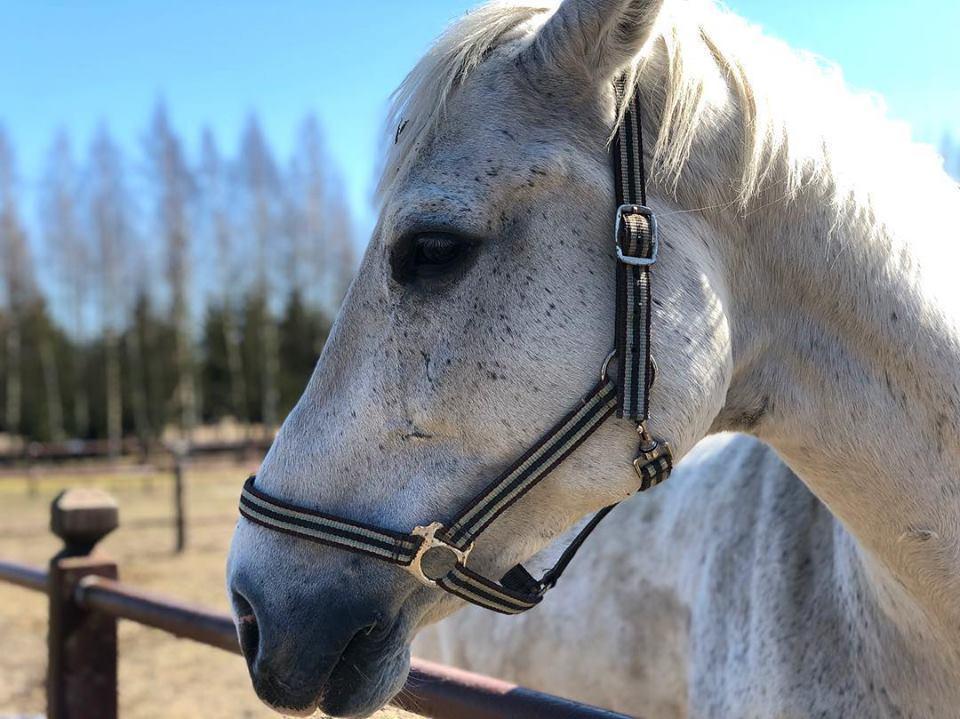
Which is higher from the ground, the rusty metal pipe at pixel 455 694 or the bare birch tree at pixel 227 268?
the rusty metal pipe at pixel 455 694

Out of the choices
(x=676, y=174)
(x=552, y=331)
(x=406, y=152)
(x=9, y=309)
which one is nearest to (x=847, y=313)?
(x=676, y=174)

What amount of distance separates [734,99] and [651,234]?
334 millimetres

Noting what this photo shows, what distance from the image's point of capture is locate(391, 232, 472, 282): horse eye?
1396 mm

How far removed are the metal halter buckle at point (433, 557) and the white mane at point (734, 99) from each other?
25.8 inches

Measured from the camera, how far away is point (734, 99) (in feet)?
4.91

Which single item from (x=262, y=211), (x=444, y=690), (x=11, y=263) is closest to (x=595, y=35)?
(x=444, y=690)

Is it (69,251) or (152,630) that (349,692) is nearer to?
(152,630)

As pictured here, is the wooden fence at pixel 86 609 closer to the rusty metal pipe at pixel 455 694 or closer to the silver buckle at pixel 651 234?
the rusty metal pipe at pixel 455 694

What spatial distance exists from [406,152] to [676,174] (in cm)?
49

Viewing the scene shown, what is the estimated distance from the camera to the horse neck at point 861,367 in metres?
1.43

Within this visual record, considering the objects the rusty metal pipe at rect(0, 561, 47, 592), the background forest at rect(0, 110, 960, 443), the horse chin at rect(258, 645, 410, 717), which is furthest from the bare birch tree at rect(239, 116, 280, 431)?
the horse chin at rect(258, 645, 410, 717)

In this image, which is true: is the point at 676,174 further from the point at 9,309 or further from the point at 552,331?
the point at 9,309

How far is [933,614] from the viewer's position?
150cm

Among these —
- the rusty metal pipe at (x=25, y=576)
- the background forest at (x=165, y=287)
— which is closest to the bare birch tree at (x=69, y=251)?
the background forest at (x=165, y=287)
